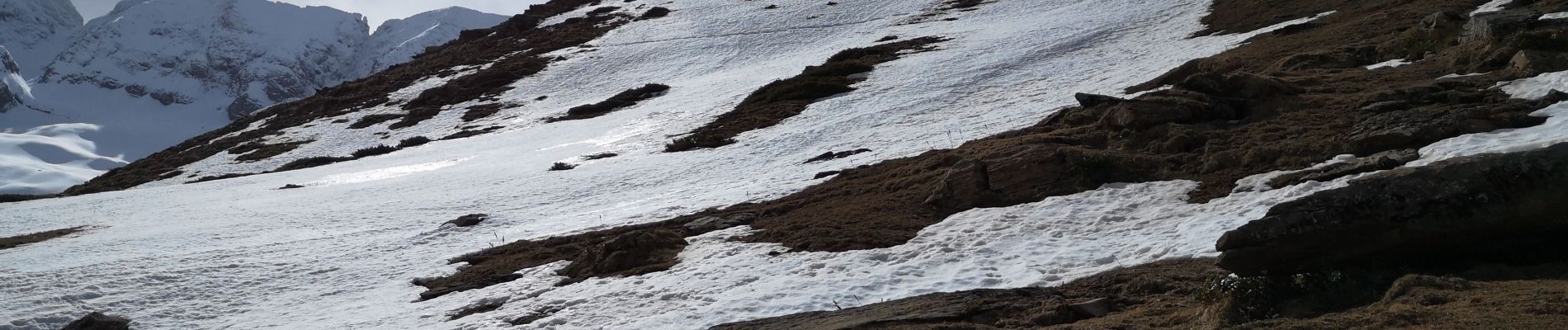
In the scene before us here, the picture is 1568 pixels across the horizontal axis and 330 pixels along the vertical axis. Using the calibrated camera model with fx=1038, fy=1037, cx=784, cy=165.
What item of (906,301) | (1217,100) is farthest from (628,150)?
(906,301)

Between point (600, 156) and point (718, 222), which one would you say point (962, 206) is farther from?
point (600, 156)

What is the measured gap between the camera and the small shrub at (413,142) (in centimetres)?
3950

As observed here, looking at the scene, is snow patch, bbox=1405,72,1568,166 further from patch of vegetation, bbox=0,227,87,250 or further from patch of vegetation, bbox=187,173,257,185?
patch of vegetation, bbox=187,173,257,185

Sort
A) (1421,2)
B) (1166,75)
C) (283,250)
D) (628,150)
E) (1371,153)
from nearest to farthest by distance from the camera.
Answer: (1371,153)
(283,250)
(1166,75)
(1421,2)
(628,150)

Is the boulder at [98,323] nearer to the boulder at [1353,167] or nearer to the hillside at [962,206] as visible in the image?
the hillside at [962,206]

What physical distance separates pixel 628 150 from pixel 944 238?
18.2 m

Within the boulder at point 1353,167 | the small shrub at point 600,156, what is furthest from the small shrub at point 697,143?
the boulder at point 1353,167

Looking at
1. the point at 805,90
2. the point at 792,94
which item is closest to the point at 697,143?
the point at 792,94

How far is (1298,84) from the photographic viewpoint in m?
18.4

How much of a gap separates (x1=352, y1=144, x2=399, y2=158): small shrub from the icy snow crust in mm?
1376

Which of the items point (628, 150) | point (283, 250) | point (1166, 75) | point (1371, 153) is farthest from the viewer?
point (628, 150)

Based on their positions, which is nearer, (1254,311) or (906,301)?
(1254,311)

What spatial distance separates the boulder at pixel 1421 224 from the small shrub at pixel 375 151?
116ft

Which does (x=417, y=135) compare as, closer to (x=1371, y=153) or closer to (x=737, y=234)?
(x=737, y=234)
